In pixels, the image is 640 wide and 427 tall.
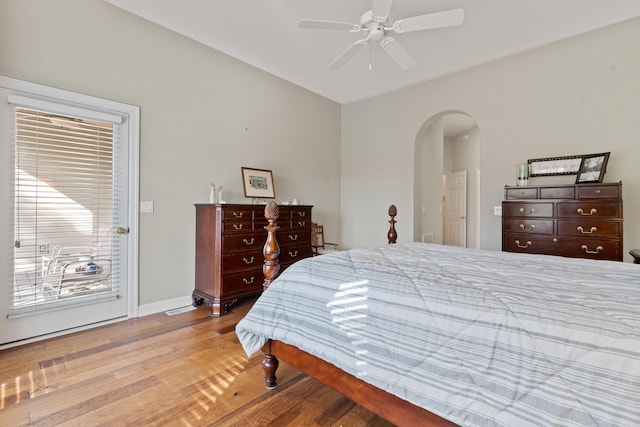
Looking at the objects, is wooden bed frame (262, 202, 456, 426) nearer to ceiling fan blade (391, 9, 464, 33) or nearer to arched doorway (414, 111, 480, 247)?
ceiling fan blade (391, 9, 464, 33)

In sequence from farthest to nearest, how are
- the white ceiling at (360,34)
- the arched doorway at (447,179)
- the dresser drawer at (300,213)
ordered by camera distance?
the arched doorway at (447,179) → the dresser drawer at (300,213) → the white ceiling at (360,34)

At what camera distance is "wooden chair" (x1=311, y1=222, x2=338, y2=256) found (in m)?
4.66

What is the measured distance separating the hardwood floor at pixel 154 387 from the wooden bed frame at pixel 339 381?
226mm

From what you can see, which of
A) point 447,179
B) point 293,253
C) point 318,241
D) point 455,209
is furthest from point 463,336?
point 447,179

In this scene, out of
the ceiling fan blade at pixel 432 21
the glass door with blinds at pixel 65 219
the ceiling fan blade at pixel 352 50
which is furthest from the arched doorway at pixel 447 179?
the glass door with blinds at pixel 65 219

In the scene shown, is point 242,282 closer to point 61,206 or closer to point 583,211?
point 61,206

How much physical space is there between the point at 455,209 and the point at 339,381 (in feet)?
21.5

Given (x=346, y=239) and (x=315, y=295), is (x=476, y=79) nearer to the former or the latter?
(x=346, y=239)

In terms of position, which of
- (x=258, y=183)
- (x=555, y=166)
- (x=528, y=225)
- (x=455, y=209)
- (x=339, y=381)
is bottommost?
(x=339, y=381)

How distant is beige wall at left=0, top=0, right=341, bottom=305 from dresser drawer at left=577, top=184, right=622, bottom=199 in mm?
3395

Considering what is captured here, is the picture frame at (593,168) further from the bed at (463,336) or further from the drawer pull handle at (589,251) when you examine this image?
the bed at (463,336)

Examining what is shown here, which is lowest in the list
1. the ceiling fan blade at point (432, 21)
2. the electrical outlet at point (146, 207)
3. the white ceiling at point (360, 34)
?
the electrical outlet at point (146, 207)

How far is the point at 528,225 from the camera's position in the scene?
9.99 ft

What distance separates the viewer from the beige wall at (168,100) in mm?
2471
